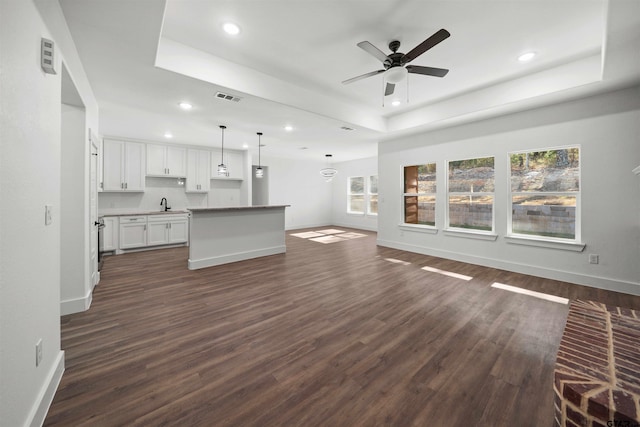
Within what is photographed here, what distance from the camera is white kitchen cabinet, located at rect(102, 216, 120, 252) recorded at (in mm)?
5508

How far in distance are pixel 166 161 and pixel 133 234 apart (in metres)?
2.05

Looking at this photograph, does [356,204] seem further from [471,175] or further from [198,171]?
[198,171]

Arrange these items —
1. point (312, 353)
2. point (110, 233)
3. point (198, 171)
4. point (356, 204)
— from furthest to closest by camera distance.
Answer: point (356, 204)
point (198, 171)
point (110, 233)
point (312, 353)

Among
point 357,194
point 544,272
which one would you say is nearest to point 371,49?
point 544,272

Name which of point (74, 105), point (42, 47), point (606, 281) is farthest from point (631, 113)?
point (74, 105)

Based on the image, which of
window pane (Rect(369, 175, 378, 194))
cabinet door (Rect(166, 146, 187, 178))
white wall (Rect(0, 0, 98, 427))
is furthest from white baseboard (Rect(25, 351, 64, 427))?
window pane (Rect(369, 175, 378, 194))

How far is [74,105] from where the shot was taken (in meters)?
2.78

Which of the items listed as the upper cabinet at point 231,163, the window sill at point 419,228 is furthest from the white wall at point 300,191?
the window sill at point 419,228

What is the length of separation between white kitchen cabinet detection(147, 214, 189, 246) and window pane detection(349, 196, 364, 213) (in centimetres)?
597

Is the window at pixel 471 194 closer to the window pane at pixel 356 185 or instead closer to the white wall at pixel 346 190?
the white wall at pixel 346 190

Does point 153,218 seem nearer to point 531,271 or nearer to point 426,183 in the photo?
point 426,183

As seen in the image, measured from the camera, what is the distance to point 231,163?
7.70 metres

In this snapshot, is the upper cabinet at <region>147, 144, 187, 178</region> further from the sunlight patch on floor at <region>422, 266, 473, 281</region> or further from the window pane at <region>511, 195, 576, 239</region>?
the window pane at <region>511, 195, 576, 239</region>

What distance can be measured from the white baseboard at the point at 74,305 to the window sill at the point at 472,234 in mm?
5868
